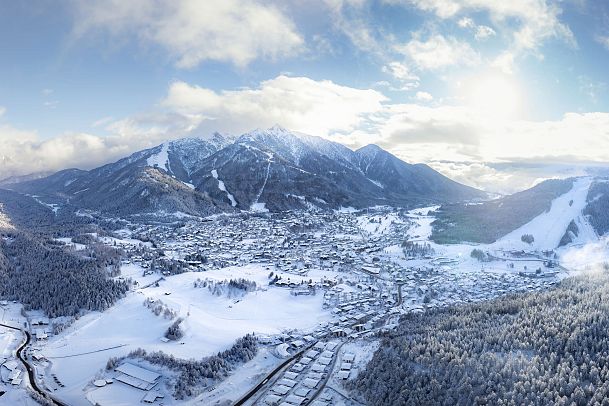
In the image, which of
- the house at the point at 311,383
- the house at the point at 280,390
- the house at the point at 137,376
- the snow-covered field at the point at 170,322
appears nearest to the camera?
the house at the point at 280,390

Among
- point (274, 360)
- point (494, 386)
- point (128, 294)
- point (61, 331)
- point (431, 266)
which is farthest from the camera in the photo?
point (431, 266)

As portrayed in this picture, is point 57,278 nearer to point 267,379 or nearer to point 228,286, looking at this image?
point 228,286

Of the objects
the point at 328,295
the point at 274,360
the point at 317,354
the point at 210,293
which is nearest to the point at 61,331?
the point at 210,293

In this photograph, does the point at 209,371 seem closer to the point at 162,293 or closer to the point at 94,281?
the point at 162,293

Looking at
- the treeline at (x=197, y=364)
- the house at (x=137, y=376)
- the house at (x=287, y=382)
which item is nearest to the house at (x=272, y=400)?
the house at (x=287, y=382)

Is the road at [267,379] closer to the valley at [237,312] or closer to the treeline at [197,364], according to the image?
the valley at [237,312]

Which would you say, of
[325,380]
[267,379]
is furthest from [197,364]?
[325,380]
